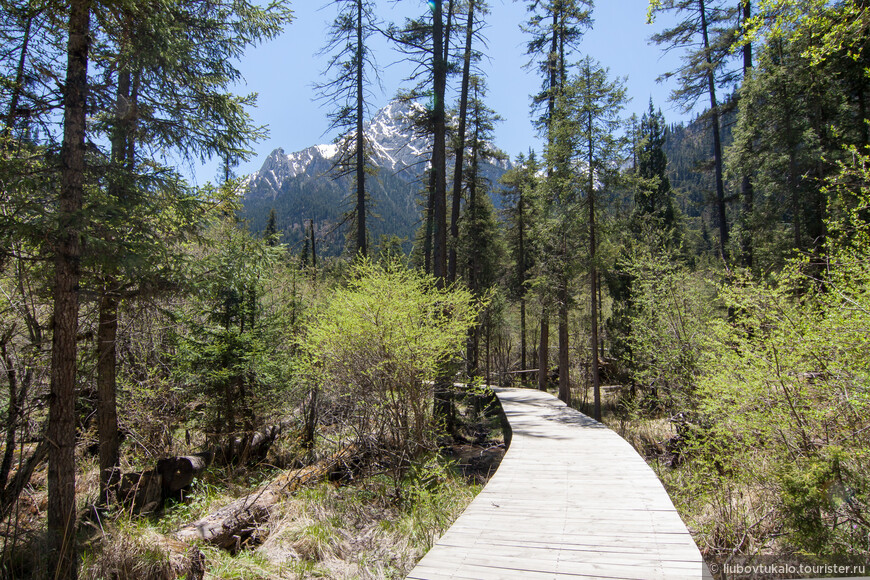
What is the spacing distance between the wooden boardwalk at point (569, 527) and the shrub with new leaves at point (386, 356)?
1.65 meters

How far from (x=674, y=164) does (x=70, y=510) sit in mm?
144736

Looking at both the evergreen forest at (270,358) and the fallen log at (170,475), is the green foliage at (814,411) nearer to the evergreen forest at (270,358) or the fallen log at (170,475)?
the evergreen forest at (270,358)

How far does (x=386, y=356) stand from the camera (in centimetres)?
601

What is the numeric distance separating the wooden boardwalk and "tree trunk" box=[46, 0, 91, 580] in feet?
15.6

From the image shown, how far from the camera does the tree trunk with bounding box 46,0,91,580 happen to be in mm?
4797

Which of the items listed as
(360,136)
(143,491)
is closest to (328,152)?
(360,136)

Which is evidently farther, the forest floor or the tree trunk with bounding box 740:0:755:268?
the tree trunk with bounding box 740:0:755:268

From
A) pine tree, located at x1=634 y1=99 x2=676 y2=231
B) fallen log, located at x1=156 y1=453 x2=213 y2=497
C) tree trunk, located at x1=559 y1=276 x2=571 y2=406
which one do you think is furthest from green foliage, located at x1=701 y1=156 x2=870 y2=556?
pine tree, located at x1=634 y1=99 x2=676 y2=231

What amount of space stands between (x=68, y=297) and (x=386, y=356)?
4.10 metres

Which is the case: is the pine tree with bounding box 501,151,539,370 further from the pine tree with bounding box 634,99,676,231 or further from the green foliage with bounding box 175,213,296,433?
the green foliage with bounding box 175,213,296,433

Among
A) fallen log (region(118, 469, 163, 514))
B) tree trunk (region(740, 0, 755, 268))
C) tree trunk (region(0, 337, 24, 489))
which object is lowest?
fallen log (region(118, 469, 163, 514))

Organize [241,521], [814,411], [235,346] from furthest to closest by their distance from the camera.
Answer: [235,346], [241,521], [814,411]

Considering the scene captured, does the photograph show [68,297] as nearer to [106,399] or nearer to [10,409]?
[10,409]

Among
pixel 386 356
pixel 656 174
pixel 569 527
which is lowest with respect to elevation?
pixel 569 527
